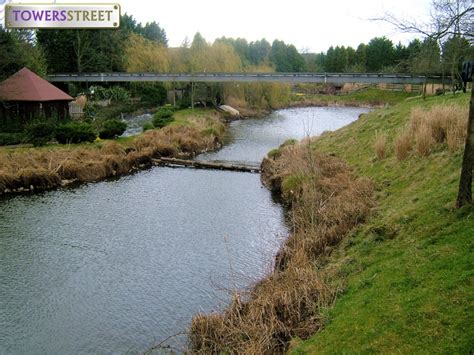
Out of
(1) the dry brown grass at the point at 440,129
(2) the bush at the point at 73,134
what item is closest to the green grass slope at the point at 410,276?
(1) the dry brown grass at the point at 440,129

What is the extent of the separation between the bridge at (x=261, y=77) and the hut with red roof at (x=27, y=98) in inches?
752

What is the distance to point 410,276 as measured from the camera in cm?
886

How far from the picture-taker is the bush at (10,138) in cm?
3141

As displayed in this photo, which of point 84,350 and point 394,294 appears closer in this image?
point 394,294

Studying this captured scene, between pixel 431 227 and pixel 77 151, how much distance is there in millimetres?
23344

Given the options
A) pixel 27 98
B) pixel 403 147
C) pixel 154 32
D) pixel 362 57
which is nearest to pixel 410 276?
pixel 403 147

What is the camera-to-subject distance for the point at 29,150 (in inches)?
1136

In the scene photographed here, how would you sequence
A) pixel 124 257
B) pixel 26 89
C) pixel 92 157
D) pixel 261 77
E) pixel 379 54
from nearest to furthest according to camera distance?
pixel 124 257 → pixel 92 157 → pixel 26 89 → pixel 261 77 → pixel 379 54

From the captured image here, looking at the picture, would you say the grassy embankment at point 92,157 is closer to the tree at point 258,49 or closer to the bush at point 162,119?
the bush at point 162,119

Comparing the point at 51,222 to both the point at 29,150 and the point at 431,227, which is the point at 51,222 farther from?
the point at 431,227

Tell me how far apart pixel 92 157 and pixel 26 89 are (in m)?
11.3

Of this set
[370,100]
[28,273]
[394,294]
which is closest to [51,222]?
[28,273]

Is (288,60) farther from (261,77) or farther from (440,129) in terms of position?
(440,129)

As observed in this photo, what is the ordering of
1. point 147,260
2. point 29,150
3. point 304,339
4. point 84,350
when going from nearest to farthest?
point 304,339 < point 84,350 < point 147,260 < point 29,150
